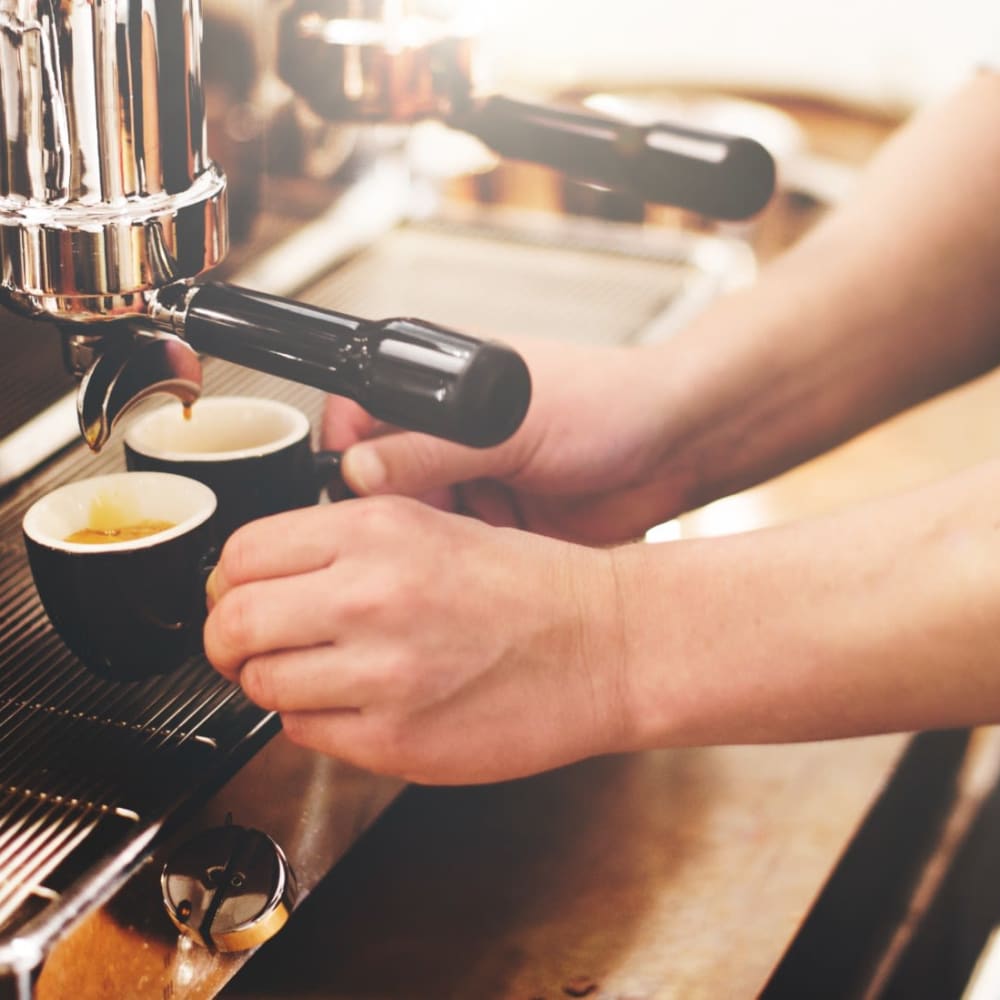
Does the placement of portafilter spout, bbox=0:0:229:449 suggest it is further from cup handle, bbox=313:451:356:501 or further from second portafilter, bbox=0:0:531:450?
cup handle, bbox=313:451:356:501

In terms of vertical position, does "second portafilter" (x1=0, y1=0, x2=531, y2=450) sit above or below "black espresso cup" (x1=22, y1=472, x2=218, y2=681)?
above

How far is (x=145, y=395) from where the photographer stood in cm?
51

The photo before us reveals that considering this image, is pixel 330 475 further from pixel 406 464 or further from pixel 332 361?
pixel 332 361

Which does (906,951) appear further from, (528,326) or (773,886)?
(528,326)

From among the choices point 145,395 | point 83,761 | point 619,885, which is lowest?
point 619,885

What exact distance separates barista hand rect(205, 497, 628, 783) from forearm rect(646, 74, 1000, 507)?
0.27m

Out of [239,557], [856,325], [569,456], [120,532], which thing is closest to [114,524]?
[120,532]

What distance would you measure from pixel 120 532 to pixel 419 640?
0.56 ft

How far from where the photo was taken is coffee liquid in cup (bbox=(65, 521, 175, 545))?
0.55 m

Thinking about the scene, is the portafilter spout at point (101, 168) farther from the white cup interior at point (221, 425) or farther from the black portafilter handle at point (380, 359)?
the white cup interior at point (221, 425)

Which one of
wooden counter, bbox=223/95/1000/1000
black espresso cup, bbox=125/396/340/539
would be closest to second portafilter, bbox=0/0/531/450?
black espresso cup, bbox=125/396/340/539

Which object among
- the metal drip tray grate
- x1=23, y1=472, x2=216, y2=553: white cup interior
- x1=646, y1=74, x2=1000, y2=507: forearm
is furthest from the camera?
x1=646, y1=74, x2=1000, y2=507: forearm

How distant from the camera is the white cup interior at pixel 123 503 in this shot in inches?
21.3

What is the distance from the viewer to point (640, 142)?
2.02 ft
